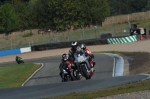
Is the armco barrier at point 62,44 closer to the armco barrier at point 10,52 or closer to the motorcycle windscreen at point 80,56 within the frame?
the armco barrier at point 10,52

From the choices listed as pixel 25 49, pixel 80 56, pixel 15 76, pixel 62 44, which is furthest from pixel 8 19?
pixel 80 56

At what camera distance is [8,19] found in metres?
74.8

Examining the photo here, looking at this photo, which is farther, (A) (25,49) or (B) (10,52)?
(B) (10,52)

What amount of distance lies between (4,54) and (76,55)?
104ft

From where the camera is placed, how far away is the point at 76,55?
17453 mm

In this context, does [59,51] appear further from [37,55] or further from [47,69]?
[47,69]

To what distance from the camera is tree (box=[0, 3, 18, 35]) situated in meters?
Result: 73.6

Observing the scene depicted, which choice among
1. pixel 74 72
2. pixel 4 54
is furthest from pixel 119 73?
pixel 4 54

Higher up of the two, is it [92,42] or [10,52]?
[92,42]

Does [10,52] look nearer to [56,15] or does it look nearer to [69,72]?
[56,15]

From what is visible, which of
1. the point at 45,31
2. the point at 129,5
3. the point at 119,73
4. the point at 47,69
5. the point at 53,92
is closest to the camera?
the point at 53,92

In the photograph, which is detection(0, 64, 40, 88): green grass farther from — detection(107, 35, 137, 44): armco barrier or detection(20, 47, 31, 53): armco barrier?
detection(20, 47, 31, 53): armco barrier

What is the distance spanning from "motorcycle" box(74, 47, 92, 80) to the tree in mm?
56112

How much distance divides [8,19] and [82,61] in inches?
2303
